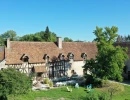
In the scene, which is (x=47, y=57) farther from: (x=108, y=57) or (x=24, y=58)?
(x=108, y=57)

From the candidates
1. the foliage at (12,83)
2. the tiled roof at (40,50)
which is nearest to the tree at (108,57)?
the tiled roof at (40,50)

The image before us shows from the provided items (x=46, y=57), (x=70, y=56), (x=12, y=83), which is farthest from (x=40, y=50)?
(x=12, y=83)

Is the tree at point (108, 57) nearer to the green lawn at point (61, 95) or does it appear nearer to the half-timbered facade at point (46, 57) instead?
the green lawn at point (61, 95)

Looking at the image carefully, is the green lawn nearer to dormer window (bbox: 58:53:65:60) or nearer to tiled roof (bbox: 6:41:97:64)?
tiled roof (bbox: 6:41:97:64)

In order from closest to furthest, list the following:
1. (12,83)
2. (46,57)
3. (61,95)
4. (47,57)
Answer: (12,83), (61,95), (46,57), (47,57)

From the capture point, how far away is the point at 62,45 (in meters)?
45.0

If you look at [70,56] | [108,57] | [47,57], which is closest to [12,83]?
[47,57]

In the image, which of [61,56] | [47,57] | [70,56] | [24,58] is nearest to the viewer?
[24,58]

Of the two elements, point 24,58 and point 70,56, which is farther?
point 70,56

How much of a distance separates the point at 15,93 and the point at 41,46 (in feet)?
57.4

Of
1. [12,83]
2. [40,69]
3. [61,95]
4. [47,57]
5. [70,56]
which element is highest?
[70,56]

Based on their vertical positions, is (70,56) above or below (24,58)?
above

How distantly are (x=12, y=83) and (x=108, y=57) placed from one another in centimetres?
1748

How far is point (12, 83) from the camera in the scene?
26000 millimetres
